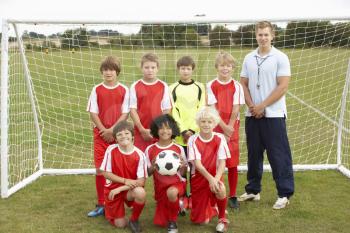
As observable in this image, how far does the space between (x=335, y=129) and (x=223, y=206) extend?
186 inches

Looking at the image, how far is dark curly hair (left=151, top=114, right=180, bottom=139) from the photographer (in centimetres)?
407

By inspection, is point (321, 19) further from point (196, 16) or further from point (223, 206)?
point (223, 206)

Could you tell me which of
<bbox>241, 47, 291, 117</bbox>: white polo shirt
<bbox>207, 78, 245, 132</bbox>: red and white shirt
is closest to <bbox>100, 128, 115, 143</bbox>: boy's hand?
<bbox>207, 78, 245, 132</bbox>: red and white shirt

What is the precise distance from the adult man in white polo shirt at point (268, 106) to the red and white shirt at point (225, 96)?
11cm

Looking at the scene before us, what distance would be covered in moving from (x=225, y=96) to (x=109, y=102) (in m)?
1.09

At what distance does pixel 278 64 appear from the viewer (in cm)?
444

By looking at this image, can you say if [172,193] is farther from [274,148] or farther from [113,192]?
[274,148]

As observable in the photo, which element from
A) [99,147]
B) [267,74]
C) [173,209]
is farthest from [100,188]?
[267,74]

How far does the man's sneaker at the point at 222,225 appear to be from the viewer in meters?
4.05

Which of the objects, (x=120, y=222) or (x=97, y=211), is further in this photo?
(x=97, y=211)

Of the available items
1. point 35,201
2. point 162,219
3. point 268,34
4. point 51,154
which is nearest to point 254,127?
point 268,34

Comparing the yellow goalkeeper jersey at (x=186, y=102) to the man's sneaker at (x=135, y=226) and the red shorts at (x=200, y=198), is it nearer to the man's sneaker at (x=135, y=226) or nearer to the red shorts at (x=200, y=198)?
the red shorts at (x=200, y=198)

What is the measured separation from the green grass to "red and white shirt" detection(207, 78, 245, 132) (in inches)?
38.1

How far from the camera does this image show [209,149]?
13.7 ft
